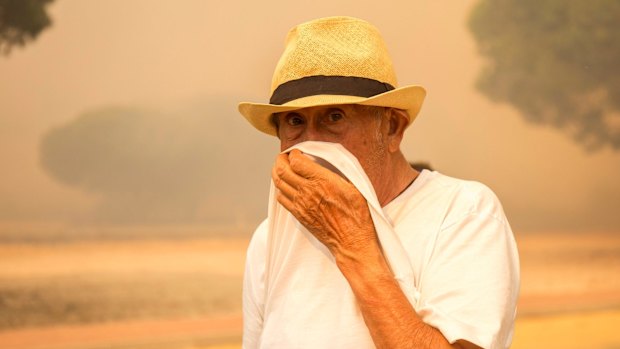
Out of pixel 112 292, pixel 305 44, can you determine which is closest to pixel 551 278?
pixel 112 292

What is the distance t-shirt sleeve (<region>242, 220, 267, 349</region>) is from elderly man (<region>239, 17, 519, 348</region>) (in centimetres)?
17

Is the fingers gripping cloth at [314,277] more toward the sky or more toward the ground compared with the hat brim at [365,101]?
more toward the ground

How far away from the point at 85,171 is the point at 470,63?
1.87 metres

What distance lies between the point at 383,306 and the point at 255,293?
525 millimetres

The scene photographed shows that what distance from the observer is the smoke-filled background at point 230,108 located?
302 centimetres

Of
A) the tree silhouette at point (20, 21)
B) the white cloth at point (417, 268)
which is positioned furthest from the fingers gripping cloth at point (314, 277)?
the tree silhouette at point (20, 21)

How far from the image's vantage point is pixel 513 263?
1435 mm

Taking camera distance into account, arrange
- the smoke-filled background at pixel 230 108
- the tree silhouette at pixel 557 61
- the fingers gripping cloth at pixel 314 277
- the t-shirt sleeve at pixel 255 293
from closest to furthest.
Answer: the fingers gripping cloth at pixel 314 277, the t-shirt sleeve at pixel 255 293, the smoke-filled background at pixel 230 108, the tree silhouette at pixel 557 61

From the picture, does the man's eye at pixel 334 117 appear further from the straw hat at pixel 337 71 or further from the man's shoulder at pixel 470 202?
the man's shoulder at pixel 470 202

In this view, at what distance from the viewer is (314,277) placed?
58.4 inches

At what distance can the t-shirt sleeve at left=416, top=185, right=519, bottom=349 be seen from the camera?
1.30 meters

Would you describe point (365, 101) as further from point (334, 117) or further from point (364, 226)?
point (364, 226)

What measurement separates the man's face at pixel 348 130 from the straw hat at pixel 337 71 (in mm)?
37

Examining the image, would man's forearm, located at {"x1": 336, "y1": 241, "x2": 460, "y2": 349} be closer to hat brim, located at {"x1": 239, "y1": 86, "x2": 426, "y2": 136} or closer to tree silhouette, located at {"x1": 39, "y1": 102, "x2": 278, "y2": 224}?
hat brim, located at {"x1": 239, "y1": 86, "x2": 426, "y2": 136}
